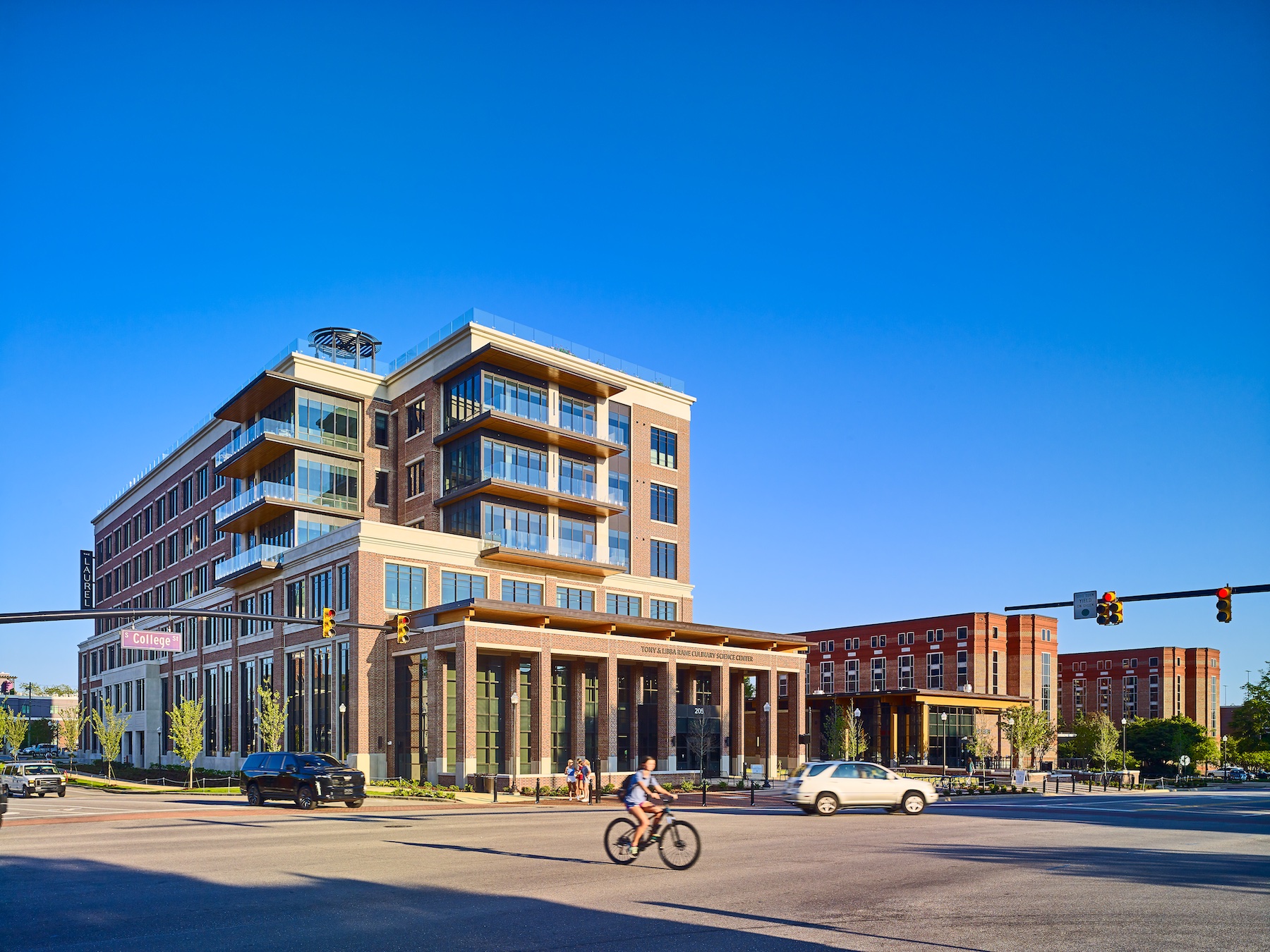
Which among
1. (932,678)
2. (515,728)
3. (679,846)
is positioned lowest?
(932,678)

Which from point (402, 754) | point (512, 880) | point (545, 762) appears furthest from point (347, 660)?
point (512, 880)

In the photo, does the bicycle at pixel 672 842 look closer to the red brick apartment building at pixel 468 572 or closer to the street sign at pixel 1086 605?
the street sign at pixel 1086 605

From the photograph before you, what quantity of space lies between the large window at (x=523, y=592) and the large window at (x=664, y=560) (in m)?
9.81

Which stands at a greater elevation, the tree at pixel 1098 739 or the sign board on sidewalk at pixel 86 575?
the sign board on sidewalk at pixel 86 575

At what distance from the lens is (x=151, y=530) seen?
91.8m

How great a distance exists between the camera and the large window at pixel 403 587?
54.8m

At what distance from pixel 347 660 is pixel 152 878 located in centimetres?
3990

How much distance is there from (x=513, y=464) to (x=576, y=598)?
9582 millimetres

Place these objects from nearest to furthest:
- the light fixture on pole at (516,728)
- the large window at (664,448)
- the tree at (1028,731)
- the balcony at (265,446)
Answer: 1. the light fixture on pole at (516,728)
2. the balcony at (265,446)
3. the large window at (664,448)
4. the tree at (1028,731)

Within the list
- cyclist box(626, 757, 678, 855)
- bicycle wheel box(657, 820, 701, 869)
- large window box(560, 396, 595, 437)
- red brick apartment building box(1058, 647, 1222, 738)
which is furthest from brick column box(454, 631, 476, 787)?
red brick apartment building box(1058, 647, 1222, 738)

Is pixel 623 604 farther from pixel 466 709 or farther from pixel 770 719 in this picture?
pixel 466 709

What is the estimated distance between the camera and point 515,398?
6084cm

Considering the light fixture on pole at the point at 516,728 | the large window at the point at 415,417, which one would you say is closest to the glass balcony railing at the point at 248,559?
the large window at the point at 415,417

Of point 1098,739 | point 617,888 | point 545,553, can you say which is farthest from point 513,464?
point 1098,739
